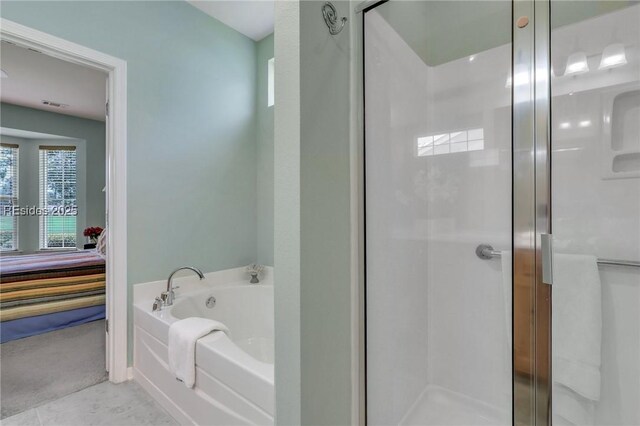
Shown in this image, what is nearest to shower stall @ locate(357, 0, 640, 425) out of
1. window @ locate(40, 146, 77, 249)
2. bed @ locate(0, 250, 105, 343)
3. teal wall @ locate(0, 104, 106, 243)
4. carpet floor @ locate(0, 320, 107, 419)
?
carpet floor @ locate(0, 320, 107, 419)

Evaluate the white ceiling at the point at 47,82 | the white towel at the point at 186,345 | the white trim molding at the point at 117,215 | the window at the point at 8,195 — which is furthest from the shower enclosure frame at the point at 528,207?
the window at the point at 8,195

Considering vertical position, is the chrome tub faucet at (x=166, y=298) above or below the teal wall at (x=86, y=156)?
below

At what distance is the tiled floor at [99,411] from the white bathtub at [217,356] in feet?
0.20

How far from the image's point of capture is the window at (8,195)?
501cm

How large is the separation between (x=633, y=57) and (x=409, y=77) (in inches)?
33.5

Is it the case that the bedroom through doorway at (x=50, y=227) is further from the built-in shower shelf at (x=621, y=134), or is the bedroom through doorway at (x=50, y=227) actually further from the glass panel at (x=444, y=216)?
the built-in shower shelf at (x=621, y=134)

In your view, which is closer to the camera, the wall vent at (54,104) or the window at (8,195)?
the wall vent at (54,104)

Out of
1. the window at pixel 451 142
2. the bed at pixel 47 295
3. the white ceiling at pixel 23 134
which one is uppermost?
the white ceiling at pixel 23 134

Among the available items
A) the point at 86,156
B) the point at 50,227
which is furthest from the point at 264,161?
the point at 50,227

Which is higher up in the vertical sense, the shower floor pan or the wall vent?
the wall vent

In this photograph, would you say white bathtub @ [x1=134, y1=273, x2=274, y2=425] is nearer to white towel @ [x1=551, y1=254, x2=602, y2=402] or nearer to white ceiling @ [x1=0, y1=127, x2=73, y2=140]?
white towel @ [x1=551, y1=254, x2=602, y2=402]

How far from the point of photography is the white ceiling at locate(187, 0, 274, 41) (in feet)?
7.66

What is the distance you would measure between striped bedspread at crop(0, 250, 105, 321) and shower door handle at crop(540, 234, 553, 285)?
3.80m

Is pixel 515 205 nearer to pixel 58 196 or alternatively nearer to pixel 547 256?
pixel 547 256
